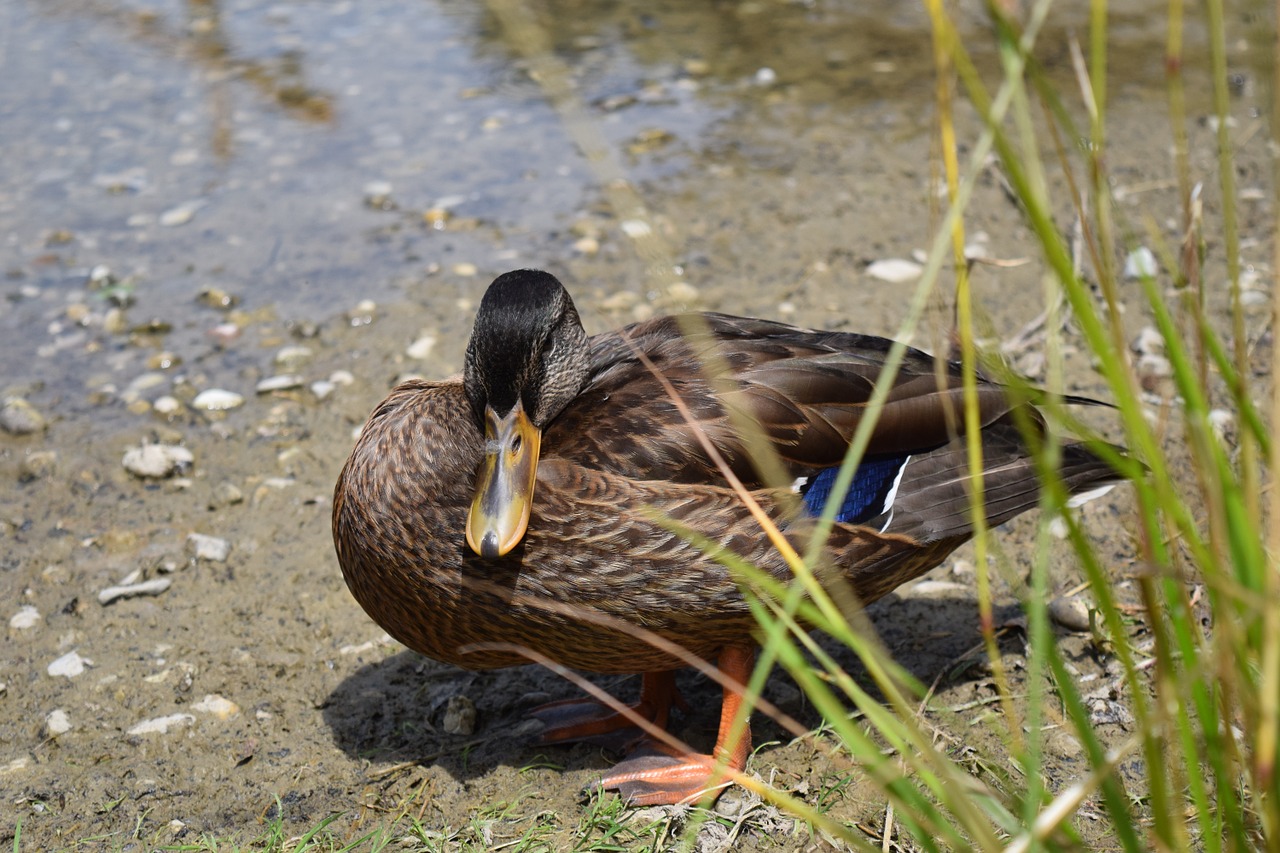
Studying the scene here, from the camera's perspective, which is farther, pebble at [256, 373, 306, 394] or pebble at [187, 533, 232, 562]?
pebble at [256, 373, 306, 394]

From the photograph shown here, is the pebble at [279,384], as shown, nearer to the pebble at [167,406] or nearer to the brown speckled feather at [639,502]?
the pebble at [167,406]

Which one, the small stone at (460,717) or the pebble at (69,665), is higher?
the pebble at (69,665)

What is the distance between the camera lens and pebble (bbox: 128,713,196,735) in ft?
10.2

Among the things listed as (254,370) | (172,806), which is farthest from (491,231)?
(172,806)

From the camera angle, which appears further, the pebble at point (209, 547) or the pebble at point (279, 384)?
the pebble at point (279, 384)

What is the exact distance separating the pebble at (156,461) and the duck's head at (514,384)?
5.52 ft

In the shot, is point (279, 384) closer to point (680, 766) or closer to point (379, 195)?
point (379, 195)

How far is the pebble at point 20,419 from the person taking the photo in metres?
4.35

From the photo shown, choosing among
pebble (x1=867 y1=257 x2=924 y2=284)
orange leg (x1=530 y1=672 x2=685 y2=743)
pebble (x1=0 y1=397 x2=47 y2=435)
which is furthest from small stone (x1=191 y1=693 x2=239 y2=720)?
pebble (x1=867 y1=257 x2=924 y2=284)

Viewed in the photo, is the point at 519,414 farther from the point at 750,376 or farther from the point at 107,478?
the point at 107,478

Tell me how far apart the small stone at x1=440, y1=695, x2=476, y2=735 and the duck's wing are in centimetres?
77

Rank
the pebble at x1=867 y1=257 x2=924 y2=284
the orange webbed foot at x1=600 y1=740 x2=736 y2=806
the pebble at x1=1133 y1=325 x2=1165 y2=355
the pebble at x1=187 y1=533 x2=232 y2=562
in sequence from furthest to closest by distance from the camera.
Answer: the pebble at x1=867 y1=257 x2=924 y2=284, the pebble at x1=1133 y1=325 x2=1165 y2=355, the pebble at x1=187 y1=533 x2=232 y2=562, the orange webbed foot at x1=600 y1=740 x2=736 y2=806

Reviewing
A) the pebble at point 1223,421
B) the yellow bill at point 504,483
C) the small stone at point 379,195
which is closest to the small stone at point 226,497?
the yellow bill at point 504,483

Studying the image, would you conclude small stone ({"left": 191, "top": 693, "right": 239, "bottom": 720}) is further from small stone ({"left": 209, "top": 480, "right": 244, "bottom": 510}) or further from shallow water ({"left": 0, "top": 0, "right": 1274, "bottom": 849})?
small stone ({"left": 209, "top": 480, "right": 244, "bottom": 510})
